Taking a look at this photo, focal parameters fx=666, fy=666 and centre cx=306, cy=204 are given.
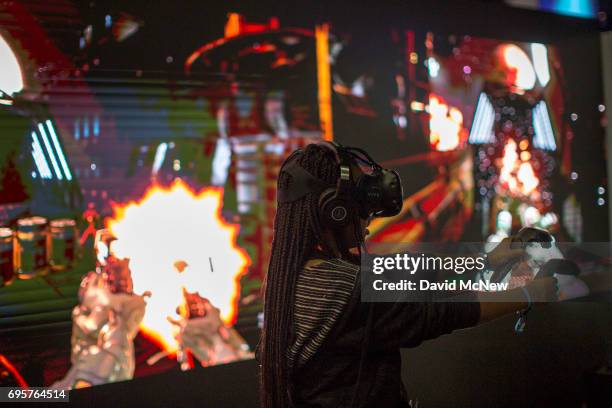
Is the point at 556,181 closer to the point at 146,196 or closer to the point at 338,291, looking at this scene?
the point at 146,196

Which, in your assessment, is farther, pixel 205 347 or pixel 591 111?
pixel 591 111

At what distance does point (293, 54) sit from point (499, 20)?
1443 mm

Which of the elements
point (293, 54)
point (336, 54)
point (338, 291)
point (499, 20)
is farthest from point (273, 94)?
point (338, 291)

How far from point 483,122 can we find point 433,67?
48cm

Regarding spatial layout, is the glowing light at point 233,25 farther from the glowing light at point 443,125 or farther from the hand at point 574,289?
the hand at point 574,289

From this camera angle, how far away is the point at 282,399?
134 cm

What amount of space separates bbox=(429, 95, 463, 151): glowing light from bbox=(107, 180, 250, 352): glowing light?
1.29 meters

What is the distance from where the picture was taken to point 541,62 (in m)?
4.11

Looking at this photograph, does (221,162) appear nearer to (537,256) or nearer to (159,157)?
(159,157)

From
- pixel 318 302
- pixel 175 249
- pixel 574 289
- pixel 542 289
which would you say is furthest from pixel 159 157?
pixel 574 289

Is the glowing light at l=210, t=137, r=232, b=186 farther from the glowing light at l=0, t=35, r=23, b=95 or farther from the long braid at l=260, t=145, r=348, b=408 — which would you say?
the long braid at l=260, t=145, r=348, b=408

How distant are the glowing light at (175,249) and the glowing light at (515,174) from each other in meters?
1.75

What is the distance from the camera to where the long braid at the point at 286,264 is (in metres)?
1.32

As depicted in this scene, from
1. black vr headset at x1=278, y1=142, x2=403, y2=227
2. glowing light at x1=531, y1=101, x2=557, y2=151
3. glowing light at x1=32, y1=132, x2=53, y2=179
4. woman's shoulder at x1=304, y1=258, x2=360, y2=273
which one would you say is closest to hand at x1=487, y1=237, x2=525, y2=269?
black vr headset at x1=278, y1=142, x2=403, y2=227
